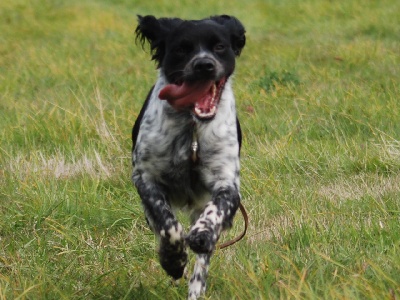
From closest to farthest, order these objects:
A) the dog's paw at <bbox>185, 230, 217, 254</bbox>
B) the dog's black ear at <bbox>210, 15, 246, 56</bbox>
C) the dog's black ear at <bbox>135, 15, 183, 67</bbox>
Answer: the dog's paw at <bbox>185, 230, 217, 254</bbox> < the dog's black ear at <bbox>135, 15, 183, 67</bbox> < the dog's black ear at <bbox>210, 15, 246, 56</bbox>

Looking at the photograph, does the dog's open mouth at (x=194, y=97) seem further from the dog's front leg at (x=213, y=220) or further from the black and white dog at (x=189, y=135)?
the dog's front leg at (x=213, y=220)

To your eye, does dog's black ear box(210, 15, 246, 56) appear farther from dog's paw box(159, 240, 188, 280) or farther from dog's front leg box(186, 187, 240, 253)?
dog's paw box(159, 240, 188, 280)

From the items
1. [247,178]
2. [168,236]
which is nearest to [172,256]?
[168,236]

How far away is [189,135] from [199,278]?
73 cm

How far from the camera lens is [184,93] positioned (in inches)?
152

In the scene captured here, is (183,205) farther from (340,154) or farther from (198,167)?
(340,154)

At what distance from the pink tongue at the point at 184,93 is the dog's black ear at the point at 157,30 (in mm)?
398

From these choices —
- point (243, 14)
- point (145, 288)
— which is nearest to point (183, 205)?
point (145, 288)

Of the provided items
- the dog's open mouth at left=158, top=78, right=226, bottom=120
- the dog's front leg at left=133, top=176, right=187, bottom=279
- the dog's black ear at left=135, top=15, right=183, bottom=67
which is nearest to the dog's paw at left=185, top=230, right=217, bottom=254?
the dog's front leg at left=133, top=176, right=187, bottom=279

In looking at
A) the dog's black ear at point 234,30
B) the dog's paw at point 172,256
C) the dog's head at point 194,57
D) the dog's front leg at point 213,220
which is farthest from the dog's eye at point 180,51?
the dog's paw at point 172,256

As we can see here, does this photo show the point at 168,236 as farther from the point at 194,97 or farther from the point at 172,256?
the point at 194,97

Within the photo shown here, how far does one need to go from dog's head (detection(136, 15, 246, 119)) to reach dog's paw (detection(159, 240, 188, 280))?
0.62m

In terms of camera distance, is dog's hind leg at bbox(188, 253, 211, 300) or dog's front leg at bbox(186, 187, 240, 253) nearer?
dog's front leg at bbox(186, 187, 240, 253)

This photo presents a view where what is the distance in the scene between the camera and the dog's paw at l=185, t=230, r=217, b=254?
3477mm
